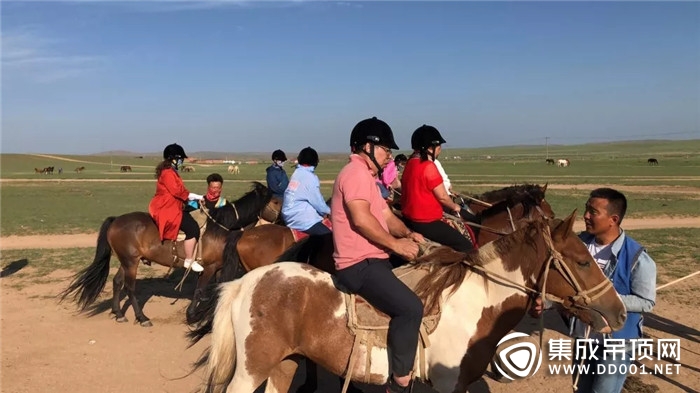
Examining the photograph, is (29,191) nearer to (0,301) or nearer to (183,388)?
(0,301)

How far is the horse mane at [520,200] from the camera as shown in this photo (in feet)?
26.9

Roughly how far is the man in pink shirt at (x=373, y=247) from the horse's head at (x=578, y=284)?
1041 mm

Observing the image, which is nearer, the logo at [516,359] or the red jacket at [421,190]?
the logo at [516,359]

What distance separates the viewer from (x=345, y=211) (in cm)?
411

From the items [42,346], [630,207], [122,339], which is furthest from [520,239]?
[630,207]

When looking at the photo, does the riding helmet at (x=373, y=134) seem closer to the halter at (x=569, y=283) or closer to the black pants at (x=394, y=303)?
the black pants at (x=394, y=303)

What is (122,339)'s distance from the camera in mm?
8375

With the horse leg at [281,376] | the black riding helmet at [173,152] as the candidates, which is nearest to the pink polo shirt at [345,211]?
the horse leg at [281,376]

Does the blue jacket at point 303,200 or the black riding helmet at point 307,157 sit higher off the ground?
the black riding helmet at point 307,157

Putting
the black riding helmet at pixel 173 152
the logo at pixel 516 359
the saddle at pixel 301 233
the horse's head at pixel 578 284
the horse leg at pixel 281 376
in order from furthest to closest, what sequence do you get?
the black riding helmet at pixel 173 152
the saddle at pixel 301 233
the logo at pixel 516 359
the horse leg at pixel 281 376
the horse's head at pixel 578 284

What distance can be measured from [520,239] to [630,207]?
74.5 feet

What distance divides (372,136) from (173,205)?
6143mm

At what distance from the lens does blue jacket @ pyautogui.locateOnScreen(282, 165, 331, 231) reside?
7.63 meters

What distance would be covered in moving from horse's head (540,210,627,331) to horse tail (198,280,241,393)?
8.31 ft
